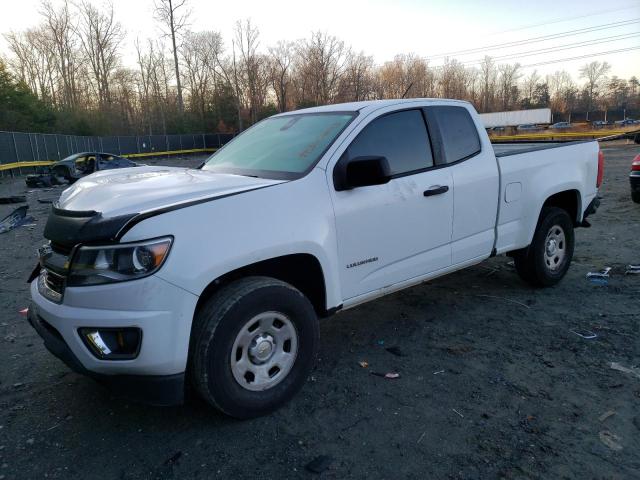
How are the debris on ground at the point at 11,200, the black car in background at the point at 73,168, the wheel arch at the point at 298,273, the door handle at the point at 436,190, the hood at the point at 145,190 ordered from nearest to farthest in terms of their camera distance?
the hood at the point at 145,190, the wheel arch at the point at 298,273, the door handle at the point at 436,190, the debris on ground at the point at 11,200, the black car in background at the point at 73,168

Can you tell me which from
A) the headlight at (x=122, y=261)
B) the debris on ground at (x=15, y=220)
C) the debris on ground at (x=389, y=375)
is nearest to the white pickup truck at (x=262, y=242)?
the headlight at (x=122, y=261)

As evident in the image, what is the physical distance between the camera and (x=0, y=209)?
13.1m

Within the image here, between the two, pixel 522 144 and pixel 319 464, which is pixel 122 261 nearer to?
pixel 319 464

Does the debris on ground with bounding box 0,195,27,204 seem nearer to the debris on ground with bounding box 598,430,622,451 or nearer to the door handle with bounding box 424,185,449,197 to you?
the door handle with bounding box 424,185,449,197

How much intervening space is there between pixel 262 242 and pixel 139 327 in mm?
824

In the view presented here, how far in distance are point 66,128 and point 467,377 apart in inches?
1746

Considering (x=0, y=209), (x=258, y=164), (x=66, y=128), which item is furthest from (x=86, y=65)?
(x=258, y=164)

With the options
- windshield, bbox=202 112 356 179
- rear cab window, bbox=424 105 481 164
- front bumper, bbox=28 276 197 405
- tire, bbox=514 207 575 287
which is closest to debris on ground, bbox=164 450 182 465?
front bumper, bbox=28 276 197 405

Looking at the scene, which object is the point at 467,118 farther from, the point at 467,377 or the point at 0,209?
the point at 0,209

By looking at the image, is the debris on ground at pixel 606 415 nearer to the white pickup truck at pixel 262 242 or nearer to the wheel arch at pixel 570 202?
the white pickup truck at pixel 262 242

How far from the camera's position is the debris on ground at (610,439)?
263 cm

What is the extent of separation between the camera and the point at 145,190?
3.02m

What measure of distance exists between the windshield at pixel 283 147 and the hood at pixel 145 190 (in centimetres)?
22

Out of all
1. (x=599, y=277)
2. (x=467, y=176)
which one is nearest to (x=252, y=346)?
(x=467, y=176)
